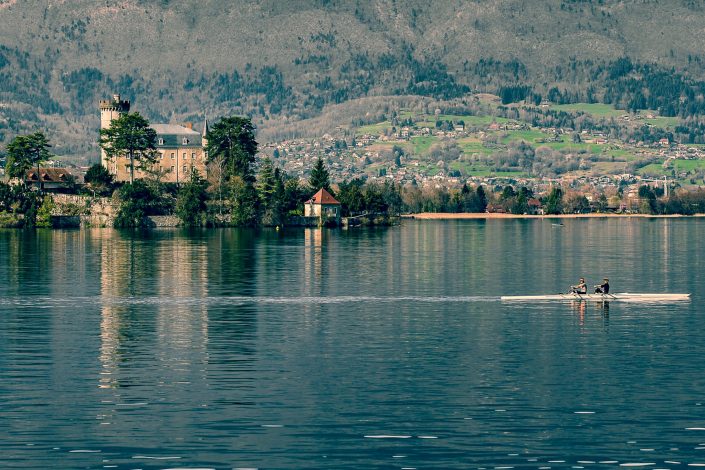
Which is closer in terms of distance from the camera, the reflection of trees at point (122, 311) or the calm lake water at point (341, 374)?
the calm lake water at point (341, 374)

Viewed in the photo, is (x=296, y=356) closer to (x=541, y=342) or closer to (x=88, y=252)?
(x=541, y=342)

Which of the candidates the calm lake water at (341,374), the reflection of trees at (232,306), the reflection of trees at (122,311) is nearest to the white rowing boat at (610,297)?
the calm lake water at (341,374)

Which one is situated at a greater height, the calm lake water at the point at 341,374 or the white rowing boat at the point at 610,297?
the white rowing boat at the point at 610,297

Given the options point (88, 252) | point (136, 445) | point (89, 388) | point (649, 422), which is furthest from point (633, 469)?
point (88, 252)

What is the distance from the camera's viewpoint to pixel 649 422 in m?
48.9

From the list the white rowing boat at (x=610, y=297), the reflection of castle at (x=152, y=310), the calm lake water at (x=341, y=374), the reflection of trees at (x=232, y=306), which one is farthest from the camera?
the white rowing boat at (x=610, y=297)

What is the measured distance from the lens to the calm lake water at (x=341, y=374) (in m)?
45.0

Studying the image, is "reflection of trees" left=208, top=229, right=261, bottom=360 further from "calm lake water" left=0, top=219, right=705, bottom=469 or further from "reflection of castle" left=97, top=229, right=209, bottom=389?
"reflection of castle" left=97, top=229, right=209, bottom=389

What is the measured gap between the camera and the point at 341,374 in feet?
194

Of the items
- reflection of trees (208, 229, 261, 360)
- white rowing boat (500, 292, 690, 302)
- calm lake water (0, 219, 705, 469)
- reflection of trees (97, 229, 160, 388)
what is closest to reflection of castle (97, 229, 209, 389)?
reflection of trees (97, 229, 160, 388)

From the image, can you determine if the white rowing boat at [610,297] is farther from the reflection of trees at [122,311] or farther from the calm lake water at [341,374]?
the reflection of trees at [122,311]

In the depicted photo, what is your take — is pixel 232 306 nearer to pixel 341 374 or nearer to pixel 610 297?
pixel 610 297

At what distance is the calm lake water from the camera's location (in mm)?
44969

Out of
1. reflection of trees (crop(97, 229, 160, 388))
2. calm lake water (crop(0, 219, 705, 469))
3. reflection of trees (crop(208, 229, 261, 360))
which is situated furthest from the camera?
reflection of trees (crop(208, 229, 261, 360))
